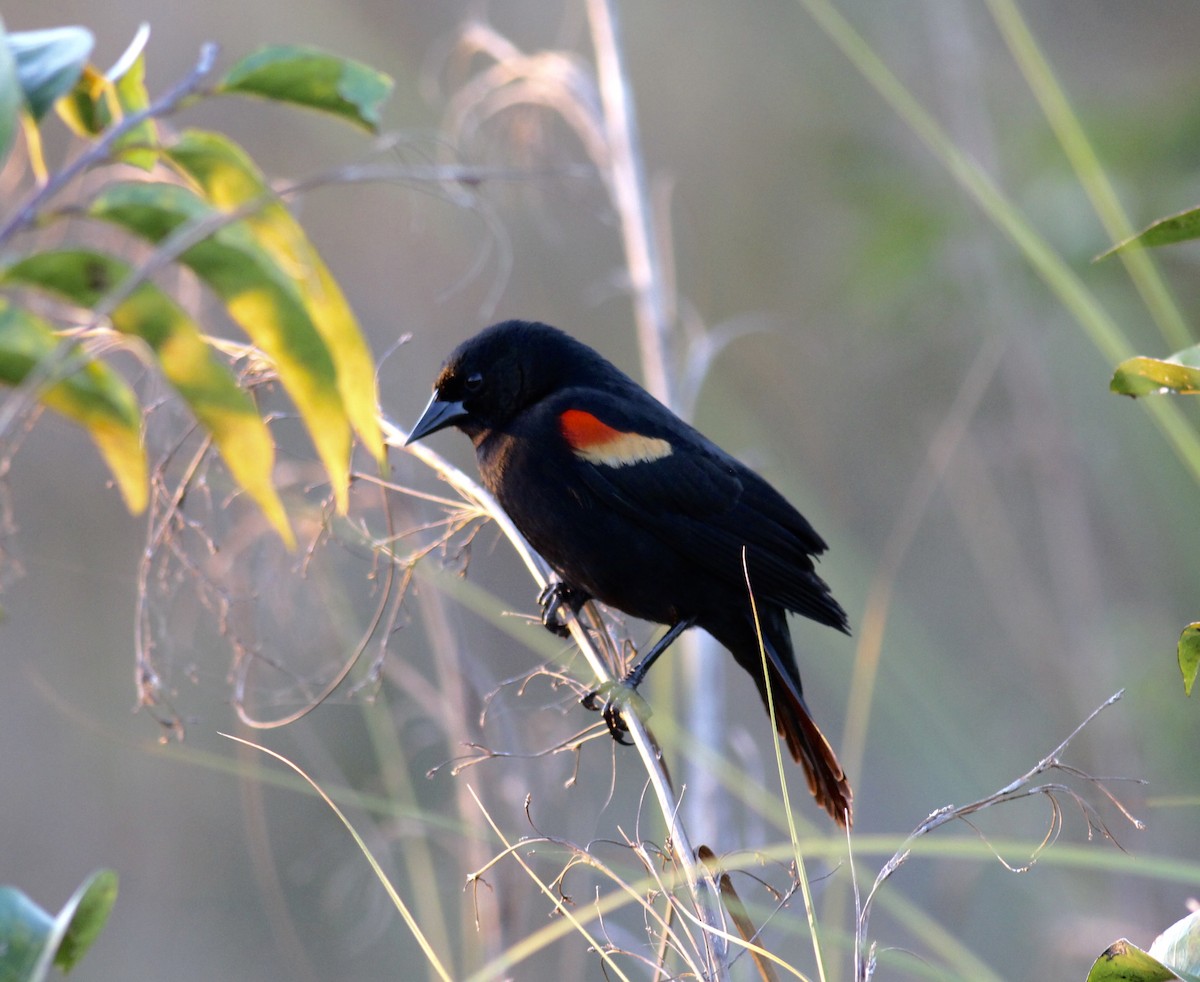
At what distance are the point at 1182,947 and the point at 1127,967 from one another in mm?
44

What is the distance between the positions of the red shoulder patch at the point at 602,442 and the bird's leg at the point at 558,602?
0.82 ft

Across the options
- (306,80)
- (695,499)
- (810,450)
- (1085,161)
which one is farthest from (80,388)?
(810,450)

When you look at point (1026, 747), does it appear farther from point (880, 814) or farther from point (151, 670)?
point (151, 670)

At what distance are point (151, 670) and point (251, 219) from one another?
0.64 m

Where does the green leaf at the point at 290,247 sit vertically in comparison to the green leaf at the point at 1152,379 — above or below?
above

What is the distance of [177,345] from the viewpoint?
0.69 meters

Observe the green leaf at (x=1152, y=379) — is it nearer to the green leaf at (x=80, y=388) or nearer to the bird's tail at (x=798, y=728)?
the green leaf at (x=80, y=388)

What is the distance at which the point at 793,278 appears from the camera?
24.1 feet

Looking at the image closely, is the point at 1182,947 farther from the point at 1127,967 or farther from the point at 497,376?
the point at 497,376

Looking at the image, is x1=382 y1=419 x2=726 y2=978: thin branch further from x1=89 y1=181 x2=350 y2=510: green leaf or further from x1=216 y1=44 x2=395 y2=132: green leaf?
x1=216 y1=44 x2=395 y2=132: green leaf

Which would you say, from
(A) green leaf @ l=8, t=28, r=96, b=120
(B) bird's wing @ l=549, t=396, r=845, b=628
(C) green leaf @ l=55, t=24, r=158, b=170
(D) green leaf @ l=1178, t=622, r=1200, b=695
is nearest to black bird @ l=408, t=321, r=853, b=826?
(B) bird's wing @ l=549, t=396, r=845, b=628

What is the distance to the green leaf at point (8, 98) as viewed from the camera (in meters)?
0.62

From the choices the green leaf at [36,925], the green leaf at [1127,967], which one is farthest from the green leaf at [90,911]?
the green leaf at [1127,967]

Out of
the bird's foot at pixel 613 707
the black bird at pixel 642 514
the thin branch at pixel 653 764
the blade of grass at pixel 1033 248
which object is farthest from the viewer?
the black bird at pixel 642 514
